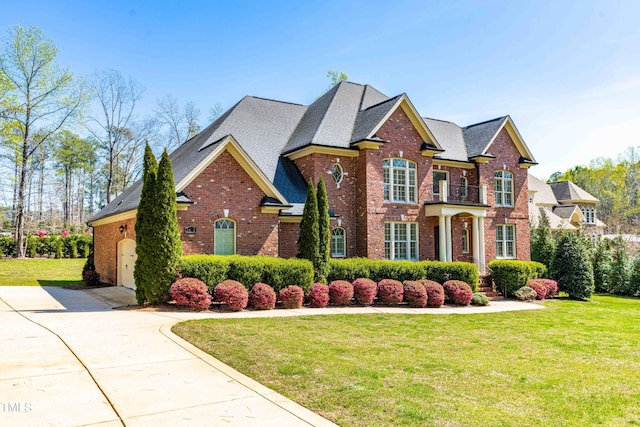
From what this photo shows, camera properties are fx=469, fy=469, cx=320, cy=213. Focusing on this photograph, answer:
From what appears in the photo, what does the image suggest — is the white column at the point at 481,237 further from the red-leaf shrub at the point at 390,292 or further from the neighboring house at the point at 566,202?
the neighboring house at the point at 566,202

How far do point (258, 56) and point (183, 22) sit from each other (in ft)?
10.7

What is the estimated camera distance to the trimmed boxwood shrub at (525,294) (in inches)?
821

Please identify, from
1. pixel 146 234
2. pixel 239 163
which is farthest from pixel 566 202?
pixel 146 234

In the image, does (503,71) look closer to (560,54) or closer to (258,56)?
(560,54)

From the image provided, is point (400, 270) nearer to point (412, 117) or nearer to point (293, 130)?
point (412, 117)

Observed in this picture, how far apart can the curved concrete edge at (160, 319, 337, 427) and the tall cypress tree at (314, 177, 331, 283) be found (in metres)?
8.31

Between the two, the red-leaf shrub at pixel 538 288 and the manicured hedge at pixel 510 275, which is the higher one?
the manicured hedge at pixel 510 275

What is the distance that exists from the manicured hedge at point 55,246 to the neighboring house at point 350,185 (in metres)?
13.8

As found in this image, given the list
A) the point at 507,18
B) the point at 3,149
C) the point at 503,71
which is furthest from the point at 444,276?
the point at 3,149

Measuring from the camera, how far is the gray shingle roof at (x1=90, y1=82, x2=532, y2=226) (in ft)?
70.1

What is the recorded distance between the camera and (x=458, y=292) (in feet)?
60.6

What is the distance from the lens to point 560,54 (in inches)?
594

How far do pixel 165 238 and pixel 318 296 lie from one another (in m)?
5.36

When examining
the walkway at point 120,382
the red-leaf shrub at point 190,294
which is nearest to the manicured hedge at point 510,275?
the red-leaf shrub at point 190,294
